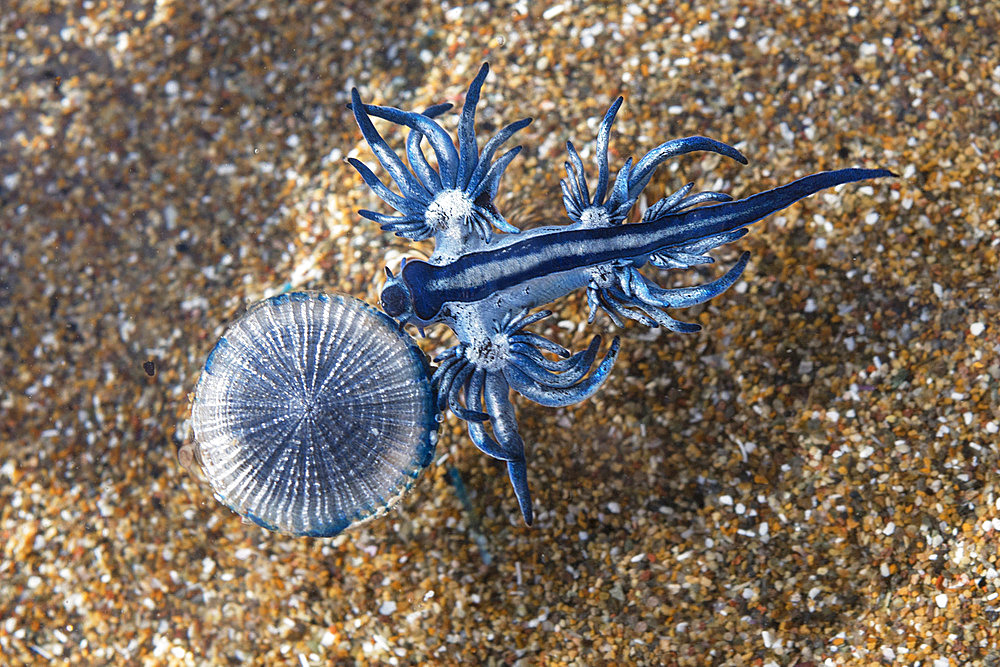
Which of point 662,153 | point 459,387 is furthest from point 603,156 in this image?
point 459,387

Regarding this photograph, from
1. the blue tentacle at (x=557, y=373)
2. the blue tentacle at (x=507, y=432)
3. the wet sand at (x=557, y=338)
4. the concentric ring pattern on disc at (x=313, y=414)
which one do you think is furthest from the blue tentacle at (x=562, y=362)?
the wet sand at (x=557, y=338)

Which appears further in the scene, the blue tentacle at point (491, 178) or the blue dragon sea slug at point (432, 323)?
the blue tentacle at point (491, 178)

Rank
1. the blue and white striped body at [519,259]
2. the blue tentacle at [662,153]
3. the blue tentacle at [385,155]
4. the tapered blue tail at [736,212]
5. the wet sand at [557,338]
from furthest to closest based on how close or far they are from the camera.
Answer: the wet sand at [557,338], the blue tentacle at [385,155], the blue tentacle at [662,153], the blue and white striped body at [519,259], the tapered blue tail at [736,212]

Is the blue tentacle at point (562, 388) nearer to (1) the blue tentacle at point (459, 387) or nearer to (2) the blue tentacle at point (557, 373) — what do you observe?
(2) the blue tentacle at point (557, 373)

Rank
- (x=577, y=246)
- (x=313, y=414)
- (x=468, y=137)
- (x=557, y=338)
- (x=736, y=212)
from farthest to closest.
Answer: (x=557, y=338)
(x=468, y=137)
(x=313, y=414)
(x=577, y=246)
(x=736, y=212)

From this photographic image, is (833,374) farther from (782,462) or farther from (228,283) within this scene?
(228,283)

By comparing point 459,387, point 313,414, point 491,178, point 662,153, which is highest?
point 491,178

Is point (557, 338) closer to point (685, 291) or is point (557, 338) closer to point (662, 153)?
point (685, 291)
